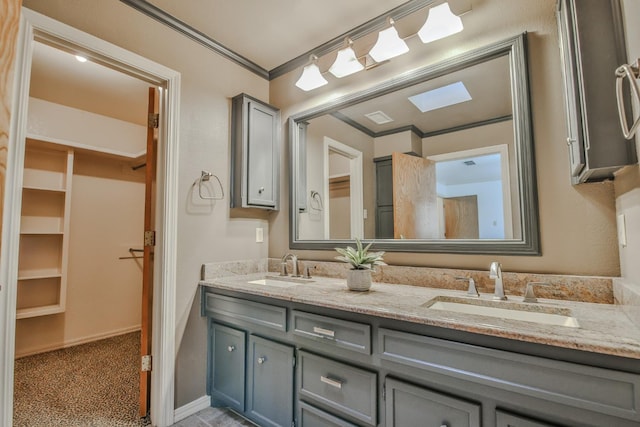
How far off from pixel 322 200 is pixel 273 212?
0.46m

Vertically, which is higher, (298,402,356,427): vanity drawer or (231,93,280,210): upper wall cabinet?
(231,93,280,210): upper wall cabinet

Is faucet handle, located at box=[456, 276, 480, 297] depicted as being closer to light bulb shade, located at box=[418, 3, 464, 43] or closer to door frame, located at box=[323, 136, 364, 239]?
door frame, located at box=[323, 136, 364, 239]

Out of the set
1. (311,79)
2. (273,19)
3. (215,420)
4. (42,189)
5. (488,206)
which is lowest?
(215,420)

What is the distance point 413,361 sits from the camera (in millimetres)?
1072

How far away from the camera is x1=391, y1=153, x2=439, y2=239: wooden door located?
1.71 m

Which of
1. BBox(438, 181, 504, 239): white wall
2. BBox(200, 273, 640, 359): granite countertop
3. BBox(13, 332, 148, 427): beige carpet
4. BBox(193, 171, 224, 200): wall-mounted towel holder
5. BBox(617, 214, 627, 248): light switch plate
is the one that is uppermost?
BBox(193, 171, 224, 200): wall-mounted towel holder

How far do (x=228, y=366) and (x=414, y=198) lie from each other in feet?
4.93

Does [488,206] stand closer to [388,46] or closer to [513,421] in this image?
[513,421]

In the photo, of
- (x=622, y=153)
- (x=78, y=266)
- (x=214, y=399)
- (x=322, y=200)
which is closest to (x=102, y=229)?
(x=78, y=266)

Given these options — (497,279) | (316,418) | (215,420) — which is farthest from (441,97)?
(215,420)

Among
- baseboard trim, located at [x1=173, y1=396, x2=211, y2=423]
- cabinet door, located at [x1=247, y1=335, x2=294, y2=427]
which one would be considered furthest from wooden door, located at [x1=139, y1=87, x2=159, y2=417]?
cabinet door, located at [x1=247, y1=335, x2=294, y2=427]

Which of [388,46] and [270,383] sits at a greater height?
[388,46]

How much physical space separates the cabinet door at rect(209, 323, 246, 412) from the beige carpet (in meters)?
0.45

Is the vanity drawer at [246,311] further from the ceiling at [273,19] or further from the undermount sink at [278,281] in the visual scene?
the ceiling at [273,19]
